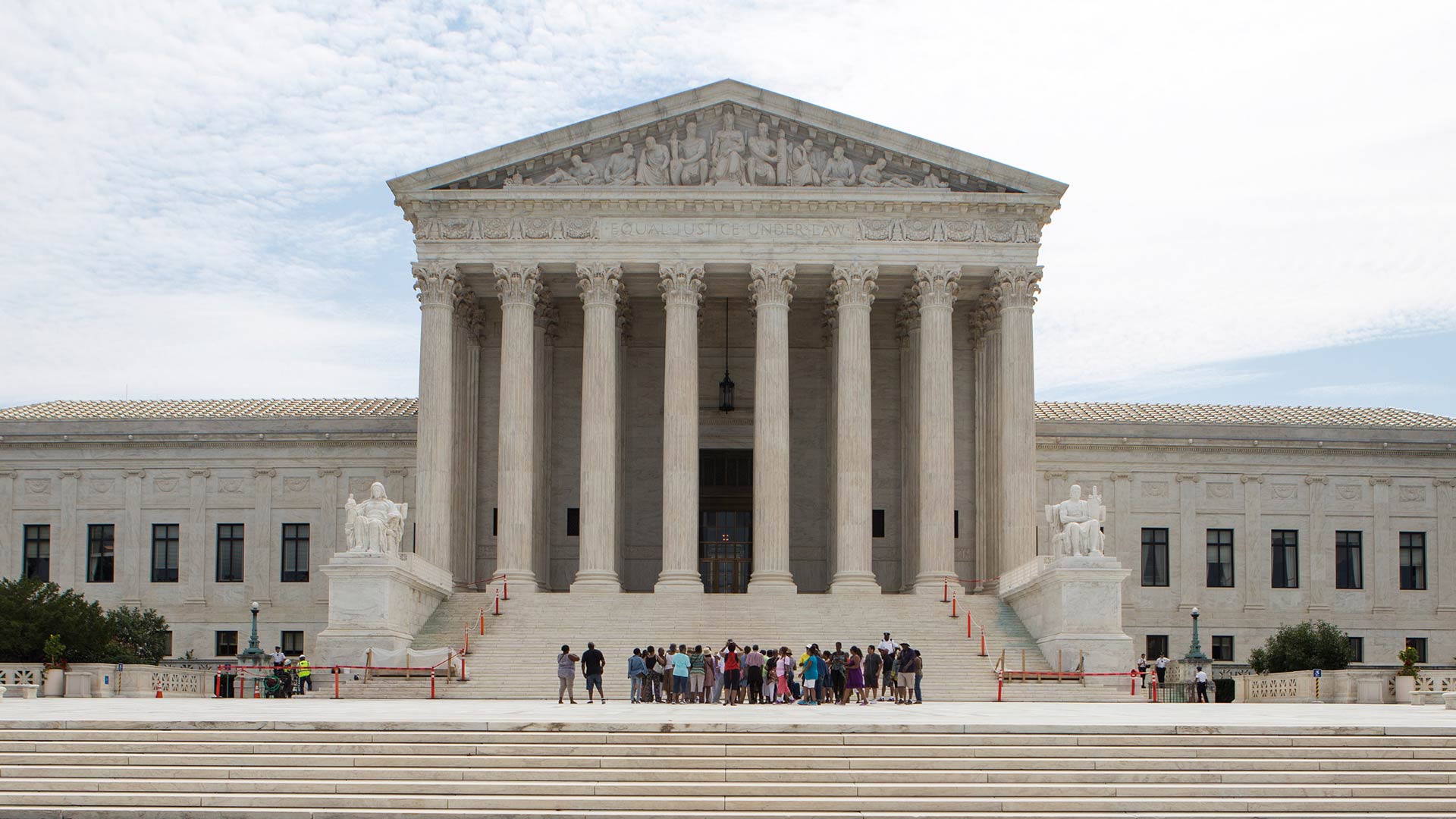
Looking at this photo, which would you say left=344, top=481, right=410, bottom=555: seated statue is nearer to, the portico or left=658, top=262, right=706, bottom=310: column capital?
the portico

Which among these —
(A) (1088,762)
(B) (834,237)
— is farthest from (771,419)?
(A) (1088,762)

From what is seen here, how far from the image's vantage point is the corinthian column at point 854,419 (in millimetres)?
55375

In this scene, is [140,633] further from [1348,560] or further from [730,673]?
[1348,560]

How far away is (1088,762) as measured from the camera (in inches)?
1004

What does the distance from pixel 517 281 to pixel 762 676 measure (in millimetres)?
19435

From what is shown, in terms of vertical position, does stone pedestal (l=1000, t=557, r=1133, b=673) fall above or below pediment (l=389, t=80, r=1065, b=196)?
below

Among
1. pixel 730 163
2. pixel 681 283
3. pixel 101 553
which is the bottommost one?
pixel 101 553

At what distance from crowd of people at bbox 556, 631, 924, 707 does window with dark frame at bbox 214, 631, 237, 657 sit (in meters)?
25.4

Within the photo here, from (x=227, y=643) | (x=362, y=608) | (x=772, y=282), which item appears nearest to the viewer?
(x=362, y=608)

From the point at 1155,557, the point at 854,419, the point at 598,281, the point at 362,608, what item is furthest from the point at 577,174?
the point at 1155,557

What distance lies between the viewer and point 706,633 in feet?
163

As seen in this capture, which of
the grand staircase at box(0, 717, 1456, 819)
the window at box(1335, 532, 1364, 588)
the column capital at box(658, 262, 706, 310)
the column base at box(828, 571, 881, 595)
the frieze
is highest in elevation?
the frieze

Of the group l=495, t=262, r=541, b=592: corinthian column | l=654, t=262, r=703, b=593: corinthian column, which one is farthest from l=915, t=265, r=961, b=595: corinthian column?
l=495, t=262, r=541, b=592: corinthian column

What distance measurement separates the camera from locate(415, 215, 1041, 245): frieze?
5612 cm
